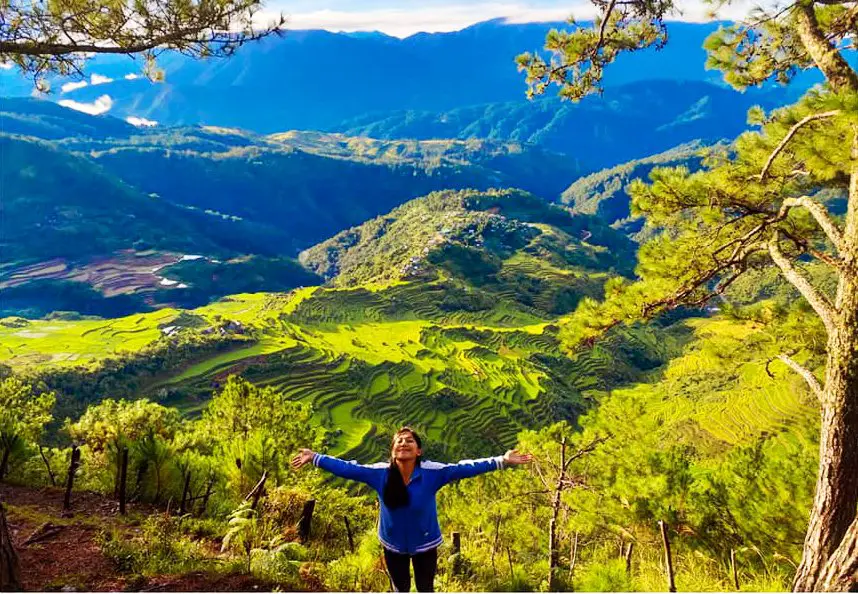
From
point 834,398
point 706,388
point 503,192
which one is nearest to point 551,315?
point 706,388

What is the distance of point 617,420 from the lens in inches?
444

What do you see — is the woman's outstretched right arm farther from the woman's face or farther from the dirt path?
the dirt path

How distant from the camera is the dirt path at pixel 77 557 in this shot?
4953mm

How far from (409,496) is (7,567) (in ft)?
10.8

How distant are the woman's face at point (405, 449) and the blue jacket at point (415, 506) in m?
0.10

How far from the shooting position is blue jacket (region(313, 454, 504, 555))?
146 inches

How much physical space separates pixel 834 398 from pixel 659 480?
224 inches

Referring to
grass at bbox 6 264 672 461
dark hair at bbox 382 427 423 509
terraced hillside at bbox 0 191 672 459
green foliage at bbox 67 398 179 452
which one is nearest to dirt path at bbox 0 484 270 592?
dark hair at bbox 382 427 423 509

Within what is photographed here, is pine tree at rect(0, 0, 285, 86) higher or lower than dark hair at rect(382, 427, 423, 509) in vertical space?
higher

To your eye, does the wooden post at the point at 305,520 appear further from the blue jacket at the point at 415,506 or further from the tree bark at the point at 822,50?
the tree bark at the point at 822,50

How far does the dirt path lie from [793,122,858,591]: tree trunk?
14.6 ft

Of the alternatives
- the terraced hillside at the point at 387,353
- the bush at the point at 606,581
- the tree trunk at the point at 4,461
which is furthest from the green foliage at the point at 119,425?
the terraced hillside at the point at 387,353

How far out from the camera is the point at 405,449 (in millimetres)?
3678

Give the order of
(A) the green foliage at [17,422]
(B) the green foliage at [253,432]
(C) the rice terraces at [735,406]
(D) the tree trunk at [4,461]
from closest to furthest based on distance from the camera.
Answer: (B) the green foliage at [253,432]
(D) the tree trunk at [4,461]
(A) the green foliage at [17,422]
(C) the rice terraces at [735,406]
